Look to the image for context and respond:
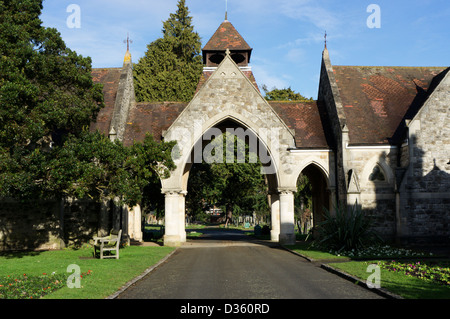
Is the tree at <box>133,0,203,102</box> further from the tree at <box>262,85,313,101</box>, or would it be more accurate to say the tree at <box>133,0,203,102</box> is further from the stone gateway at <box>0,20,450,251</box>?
the stone gateway at <box>0,20,450,251</box>

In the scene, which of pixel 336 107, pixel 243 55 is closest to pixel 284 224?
pixel 336 107

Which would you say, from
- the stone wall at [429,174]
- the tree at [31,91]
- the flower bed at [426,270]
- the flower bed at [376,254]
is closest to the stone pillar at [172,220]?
the tree at [31,91]

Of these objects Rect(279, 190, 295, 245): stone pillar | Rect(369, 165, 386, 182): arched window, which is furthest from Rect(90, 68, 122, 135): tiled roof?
Rect(369, 165, 386, 182): arched window

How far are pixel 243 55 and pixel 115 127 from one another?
1377cm

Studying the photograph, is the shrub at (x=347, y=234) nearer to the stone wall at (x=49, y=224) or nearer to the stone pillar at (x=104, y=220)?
the stone pillar at (x=104, y=220)

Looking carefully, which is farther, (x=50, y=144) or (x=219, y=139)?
(x=219, y=139)

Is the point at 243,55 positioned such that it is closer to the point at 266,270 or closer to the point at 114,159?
the point at 114,159

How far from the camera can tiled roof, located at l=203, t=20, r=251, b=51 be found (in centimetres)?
3359

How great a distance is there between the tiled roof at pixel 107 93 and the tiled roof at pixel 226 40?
7757 mm

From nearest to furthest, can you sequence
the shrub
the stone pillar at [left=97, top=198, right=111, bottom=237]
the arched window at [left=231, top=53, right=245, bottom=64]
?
the shrub, the stone pillar at [left=97, top=198, right=111, bottom=237], the arched window at [left=231, top=53, right=245, bottom=64]

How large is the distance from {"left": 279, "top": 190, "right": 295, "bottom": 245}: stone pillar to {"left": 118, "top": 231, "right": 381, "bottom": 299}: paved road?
7.14 m

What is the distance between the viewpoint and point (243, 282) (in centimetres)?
1137

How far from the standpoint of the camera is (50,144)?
2292cm
